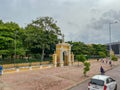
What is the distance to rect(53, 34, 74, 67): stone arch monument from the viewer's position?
46719mm

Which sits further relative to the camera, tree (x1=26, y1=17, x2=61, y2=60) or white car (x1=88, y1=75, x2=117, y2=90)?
tree (x1=26, y1=17, x2=61, y2=60)

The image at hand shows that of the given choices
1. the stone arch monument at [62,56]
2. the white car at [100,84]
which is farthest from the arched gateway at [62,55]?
the white car at [100,84]

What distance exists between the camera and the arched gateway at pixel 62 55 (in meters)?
46.7

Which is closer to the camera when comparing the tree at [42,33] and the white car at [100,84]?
the white car at [100,84]

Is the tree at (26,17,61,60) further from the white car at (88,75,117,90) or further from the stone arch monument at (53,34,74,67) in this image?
the white car at (88,75,117,90)

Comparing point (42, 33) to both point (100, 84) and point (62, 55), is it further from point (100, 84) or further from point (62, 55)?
point (100, 84)

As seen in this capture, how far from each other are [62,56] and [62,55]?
9.7 inches

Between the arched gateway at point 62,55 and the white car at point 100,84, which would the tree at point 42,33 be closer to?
the arched gateway at point 62,55

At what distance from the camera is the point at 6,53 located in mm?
42344

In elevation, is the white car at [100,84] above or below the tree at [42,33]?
below

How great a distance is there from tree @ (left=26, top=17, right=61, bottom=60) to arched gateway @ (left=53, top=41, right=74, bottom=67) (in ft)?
20.8

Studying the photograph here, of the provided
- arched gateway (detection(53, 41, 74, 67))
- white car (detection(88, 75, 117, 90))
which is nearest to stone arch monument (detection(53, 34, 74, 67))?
arched gateway (detection(53, 41, 74, 67))

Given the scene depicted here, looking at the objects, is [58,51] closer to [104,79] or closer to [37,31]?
Result: [37,31]

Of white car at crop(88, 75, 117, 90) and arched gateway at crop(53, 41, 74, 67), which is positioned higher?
arched gateway at crop(53, 41, 74, 67)
